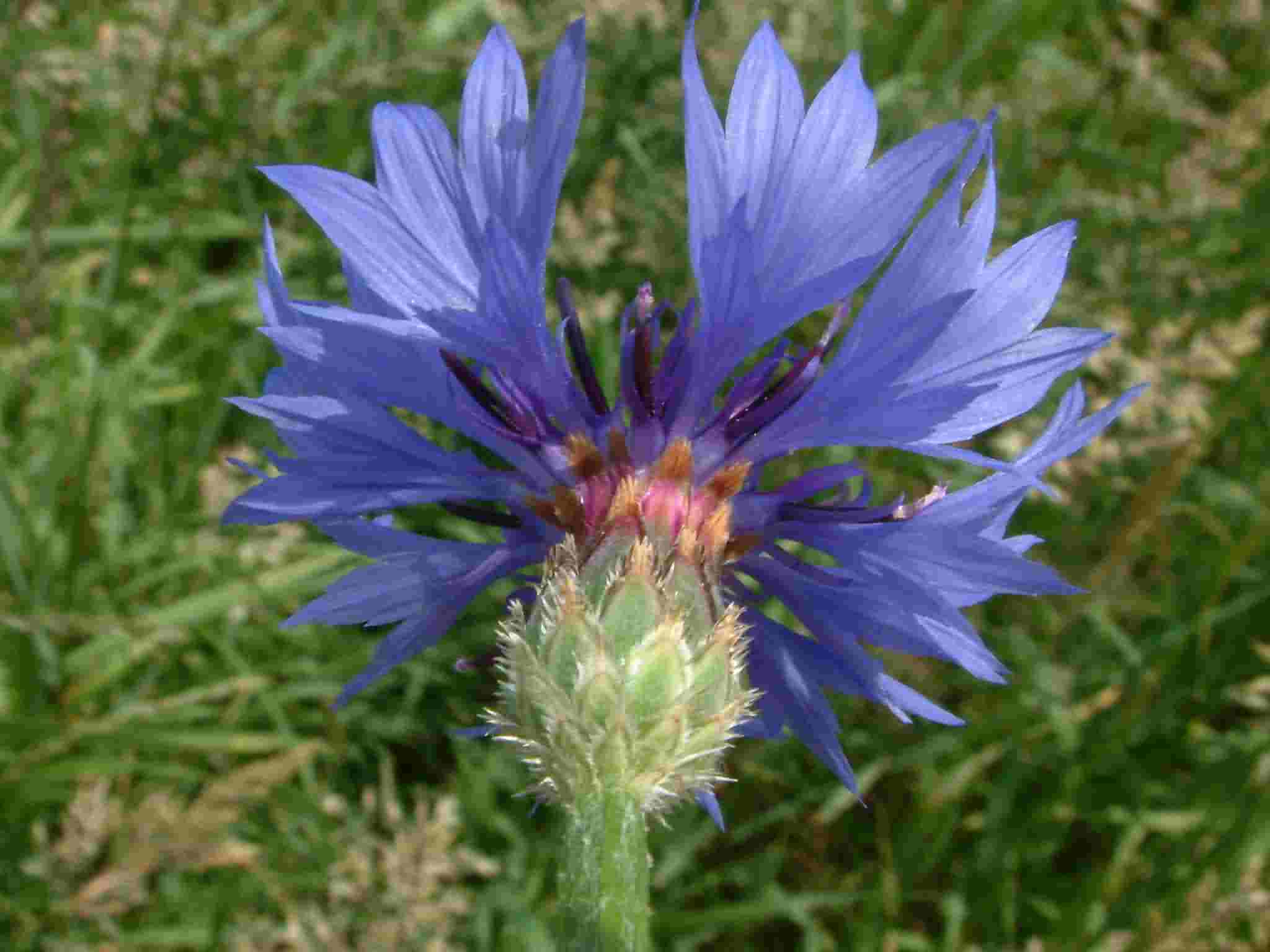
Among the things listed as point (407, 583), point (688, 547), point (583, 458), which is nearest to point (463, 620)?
point (407, 583)

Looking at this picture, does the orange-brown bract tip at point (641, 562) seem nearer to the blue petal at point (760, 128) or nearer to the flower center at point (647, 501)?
the flower center at point (647, 501)

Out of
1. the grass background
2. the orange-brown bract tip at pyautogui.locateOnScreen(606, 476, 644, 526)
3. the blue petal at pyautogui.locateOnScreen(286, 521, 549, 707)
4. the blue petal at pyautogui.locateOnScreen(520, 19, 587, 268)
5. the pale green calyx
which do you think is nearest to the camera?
the pale green calyx

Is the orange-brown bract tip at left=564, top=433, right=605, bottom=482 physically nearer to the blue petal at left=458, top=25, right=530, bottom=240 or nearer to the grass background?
the blue petal at left=458, top=25, right=530, bottom=240

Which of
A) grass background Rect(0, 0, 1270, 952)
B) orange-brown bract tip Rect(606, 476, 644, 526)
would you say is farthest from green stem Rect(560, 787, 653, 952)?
grass background Rect(0, 0, 1270, 952)

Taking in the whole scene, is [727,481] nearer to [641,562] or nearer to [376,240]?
[641,562]

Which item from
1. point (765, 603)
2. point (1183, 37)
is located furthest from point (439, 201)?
point (1183, 37)

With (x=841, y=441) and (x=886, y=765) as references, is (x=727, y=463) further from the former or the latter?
(x=886, y=765)
